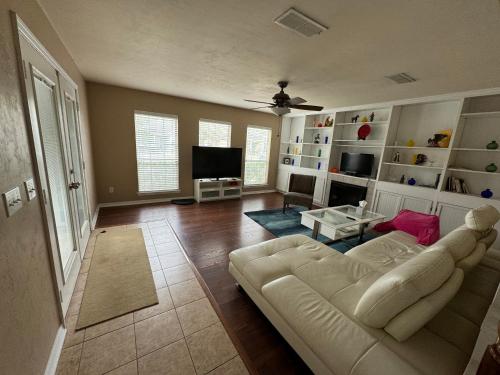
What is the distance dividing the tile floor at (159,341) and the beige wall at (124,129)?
2.76 m

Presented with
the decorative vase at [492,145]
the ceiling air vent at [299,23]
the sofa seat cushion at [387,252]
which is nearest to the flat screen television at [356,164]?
the decorative vase at [492,145]

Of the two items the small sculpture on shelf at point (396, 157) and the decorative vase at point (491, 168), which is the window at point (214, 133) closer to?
the small sculpture on shelf at point (396, 157)

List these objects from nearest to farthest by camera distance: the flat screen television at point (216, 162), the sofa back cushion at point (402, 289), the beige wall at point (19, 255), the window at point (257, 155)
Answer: the beige wall at point (19, 255) < the sofa back cushion at point (402, 289) < the flat screen television at point (216, 162) < the window at point (257, 155)

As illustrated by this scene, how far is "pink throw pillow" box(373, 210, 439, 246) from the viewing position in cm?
260

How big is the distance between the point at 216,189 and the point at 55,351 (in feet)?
13.3

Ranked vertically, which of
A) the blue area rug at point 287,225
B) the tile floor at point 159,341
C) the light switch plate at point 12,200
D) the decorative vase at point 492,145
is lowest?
the tile floor at point 159,341

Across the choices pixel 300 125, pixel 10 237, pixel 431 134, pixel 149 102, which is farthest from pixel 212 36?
pixel 300 125

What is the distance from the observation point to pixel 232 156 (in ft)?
17.7

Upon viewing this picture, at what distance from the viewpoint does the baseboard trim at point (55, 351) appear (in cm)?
131

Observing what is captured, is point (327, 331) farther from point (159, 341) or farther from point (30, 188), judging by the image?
point (30, 188)

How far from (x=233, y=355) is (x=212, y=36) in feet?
9.05

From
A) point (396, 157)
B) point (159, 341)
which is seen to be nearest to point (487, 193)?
point (396, 157)

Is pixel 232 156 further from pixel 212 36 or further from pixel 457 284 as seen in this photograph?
pixel 457 284

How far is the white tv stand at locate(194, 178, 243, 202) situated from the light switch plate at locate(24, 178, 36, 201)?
3.71 meters
